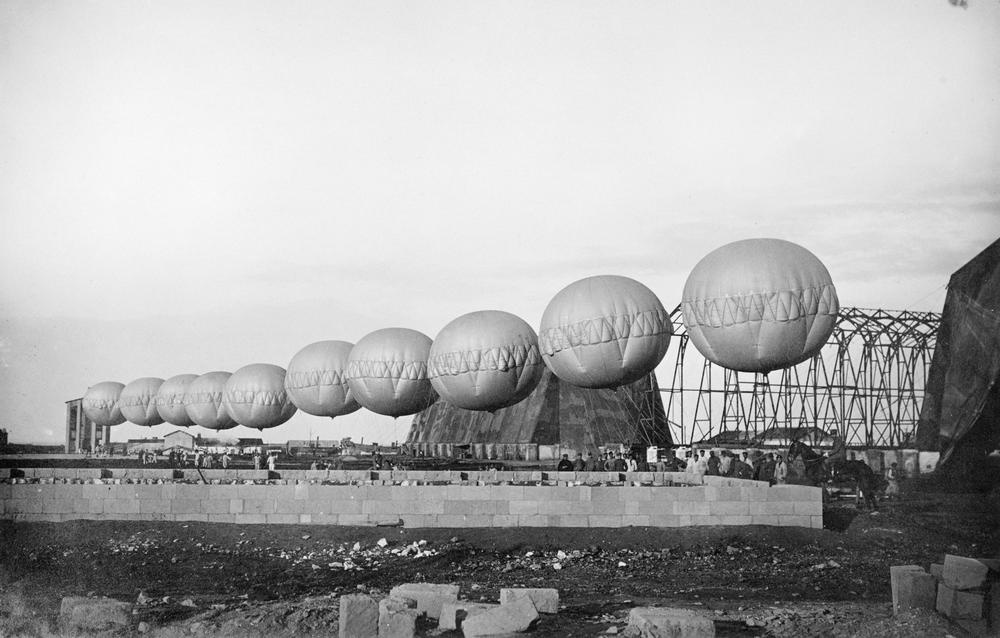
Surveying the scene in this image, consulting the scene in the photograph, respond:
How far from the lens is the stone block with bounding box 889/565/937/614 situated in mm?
10289

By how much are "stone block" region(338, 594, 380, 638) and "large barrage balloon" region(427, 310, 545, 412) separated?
1881 cm

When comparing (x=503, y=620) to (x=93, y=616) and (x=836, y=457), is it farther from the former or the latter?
(x=836, y=457)

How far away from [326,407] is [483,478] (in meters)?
14.3

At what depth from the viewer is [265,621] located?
33.1ft

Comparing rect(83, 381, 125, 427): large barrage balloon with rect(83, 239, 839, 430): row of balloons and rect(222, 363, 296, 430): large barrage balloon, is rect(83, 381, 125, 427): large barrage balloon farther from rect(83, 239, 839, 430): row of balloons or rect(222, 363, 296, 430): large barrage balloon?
rect(222, 363, 296, 430): large barrage balloon

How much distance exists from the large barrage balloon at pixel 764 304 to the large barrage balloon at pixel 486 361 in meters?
7.20

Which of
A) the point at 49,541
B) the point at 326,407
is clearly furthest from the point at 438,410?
the point at 49,541

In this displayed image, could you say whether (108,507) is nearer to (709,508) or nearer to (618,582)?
(618,582)

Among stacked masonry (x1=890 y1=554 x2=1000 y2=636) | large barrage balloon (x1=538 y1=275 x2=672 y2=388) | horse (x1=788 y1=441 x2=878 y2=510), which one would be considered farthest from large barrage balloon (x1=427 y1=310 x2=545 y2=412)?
stacked masonry (x1=890 y1=554 x2=1000 y2=636)

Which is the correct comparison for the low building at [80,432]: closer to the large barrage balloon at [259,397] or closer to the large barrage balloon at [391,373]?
the large barrage balloon at [259,397]

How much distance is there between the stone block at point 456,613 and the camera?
9.92 meters

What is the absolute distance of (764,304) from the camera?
2159 cm

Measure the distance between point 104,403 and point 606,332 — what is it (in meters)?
40.2

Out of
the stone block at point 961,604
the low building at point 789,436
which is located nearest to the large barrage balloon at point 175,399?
the low building at point 789,436
